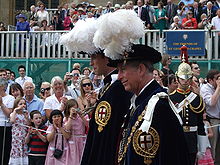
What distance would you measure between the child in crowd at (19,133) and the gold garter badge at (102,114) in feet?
13.7

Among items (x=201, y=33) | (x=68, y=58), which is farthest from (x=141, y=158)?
→ (x=68, y=58)

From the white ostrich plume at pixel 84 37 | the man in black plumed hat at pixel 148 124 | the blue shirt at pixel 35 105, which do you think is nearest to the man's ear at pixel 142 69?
the man in black plumed hat at pixel 148 124

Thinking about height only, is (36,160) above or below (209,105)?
below

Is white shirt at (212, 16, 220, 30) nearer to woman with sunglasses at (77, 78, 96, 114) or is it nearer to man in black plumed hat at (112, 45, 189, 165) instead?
woman with sunglasses at (77, 78, 96, 114)

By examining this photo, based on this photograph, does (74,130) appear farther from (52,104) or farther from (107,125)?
(107,125)

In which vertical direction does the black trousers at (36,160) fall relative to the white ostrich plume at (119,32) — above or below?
below

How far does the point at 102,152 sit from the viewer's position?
563cm

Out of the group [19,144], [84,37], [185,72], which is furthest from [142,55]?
[19,144]

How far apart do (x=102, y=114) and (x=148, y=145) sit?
1.26 meters

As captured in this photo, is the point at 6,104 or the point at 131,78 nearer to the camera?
the point at 131,78

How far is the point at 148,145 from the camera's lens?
4539 millimetres

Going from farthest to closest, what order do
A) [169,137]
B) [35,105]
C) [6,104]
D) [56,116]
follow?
[35,105], [6,104], [56,116], [169,137]

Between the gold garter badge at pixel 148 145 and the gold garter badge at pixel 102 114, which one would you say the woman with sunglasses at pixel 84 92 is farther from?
the gold garter badge at pixel 148 145

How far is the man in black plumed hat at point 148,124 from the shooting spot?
4.52 metres
